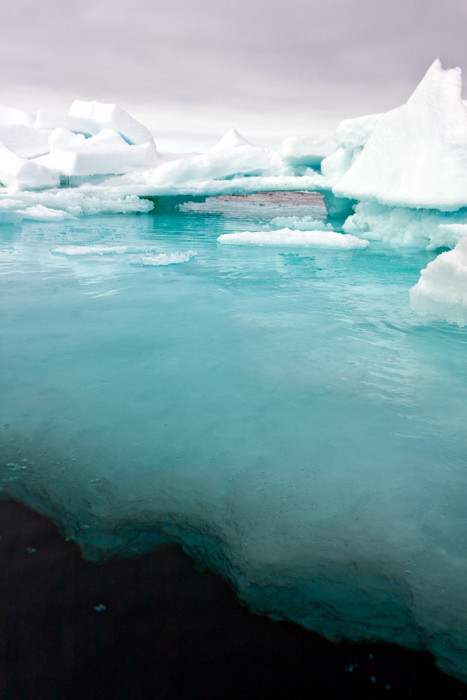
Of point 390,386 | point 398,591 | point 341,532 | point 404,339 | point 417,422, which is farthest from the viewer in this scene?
point 404,339

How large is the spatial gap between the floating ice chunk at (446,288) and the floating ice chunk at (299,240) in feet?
19.6

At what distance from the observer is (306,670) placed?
4.62 ft

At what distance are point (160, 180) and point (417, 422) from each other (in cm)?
1526

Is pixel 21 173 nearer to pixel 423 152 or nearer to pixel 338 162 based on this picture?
pixel 338 162

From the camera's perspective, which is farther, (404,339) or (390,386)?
(404,339)

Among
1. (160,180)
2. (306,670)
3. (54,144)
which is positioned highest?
(54,144)

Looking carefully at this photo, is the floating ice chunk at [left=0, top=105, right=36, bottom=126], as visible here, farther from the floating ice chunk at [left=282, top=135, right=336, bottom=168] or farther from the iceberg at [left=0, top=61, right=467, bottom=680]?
the iceberg at [left=0, top=61, right=467, bottom=680]

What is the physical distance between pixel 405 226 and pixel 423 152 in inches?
89.8

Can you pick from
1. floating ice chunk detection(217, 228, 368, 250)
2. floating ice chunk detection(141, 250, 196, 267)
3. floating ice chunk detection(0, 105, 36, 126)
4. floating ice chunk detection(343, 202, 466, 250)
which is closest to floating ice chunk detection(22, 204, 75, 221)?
floating ice chunk detection(217, 228, 368, 250)

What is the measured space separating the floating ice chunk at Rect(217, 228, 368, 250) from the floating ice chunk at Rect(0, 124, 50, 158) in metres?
12.3

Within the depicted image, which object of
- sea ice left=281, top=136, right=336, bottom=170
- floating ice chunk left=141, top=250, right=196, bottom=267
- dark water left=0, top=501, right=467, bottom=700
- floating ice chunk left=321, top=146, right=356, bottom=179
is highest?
sea ice left=281, top=136, right=336, bottom=170

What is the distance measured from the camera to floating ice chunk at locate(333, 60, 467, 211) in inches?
346

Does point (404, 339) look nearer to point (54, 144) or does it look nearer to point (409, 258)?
point (409, 258)

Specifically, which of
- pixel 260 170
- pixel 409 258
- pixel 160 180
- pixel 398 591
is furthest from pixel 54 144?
pixel 398 591
